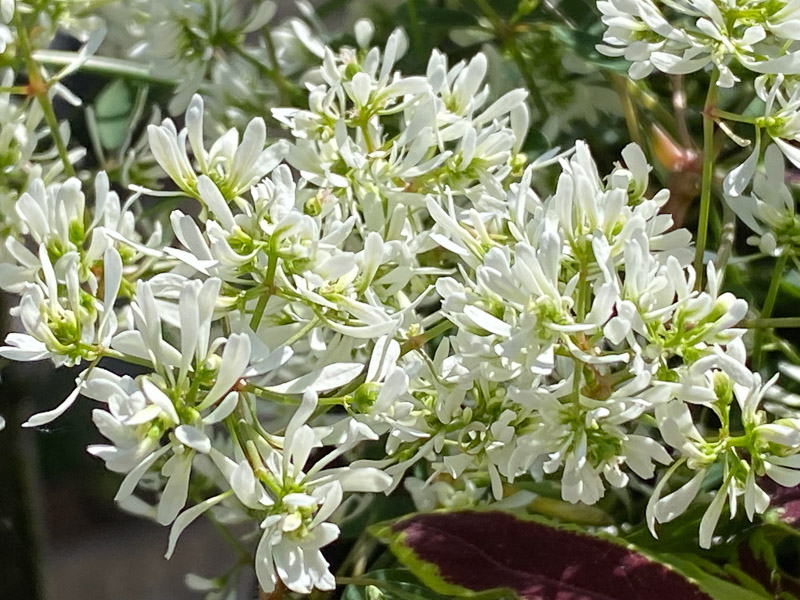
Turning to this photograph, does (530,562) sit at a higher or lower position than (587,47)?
lower

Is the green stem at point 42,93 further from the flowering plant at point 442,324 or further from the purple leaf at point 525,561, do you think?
the purple leaf at point 525,561

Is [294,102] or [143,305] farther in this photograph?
[294,102]

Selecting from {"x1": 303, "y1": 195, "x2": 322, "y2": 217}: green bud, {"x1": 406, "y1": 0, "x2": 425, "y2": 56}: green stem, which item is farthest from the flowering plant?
{"x1": 406, "y1": 0, "x2": 425, "y2": 56}: green stem

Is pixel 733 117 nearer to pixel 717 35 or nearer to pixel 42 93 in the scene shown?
pixel 717 35

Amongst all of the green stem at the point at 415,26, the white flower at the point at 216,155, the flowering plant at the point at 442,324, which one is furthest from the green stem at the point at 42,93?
the green stem at the point at 415,26

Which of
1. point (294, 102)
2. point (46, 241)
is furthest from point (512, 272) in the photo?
point (294, 102)

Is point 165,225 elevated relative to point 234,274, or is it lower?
lower

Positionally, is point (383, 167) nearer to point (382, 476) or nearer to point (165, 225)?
point (382, 476)

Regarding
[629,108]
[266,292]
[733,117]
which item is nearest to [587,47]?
[629,108]
